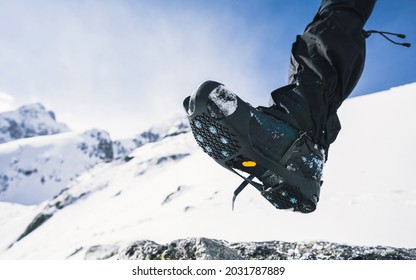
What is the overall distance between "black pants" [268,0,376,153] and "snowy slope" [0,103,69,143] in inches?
5705

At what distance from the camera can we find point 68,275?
1647 millimetres

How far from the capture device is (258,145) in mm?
1441

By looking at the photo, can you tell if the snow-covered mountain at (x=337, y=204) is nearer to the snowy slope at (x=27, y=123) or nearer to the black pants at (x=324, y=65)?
the black pants at (x=324, y=65)

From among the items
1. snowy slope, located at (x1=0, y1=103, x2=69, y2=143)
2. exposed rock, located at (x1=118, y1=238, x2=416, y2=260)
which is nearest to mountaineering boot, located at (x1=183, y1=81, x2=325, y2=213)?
exposed rock, located at (x1=118, y1=238, x2=416, y2=260)

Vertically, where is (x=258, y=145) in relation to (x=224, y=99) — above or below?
below

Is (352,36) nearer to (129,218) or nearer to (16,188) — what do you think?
(129,218)

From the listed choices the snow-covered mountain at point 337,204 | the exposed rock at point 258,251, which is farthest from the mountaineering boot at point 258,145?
the snow-covered mountain at point 337,204

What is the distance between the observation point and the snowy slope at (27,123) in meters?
126

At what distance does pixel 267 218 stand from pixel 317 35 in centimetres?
237

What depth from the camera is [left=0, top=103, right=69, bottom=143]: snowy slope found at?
125688 millimetres

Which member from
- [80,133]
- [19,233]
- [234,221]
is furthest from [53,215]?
[80,133]

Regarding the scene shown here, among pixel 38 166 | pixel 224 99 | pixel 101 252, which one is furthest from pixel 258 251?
pixel 38 166

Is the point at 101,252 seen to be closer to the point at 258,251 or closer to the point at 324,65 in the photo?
the point at 258,251

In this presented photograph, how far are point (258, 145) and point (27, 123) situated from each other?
15124 cm
